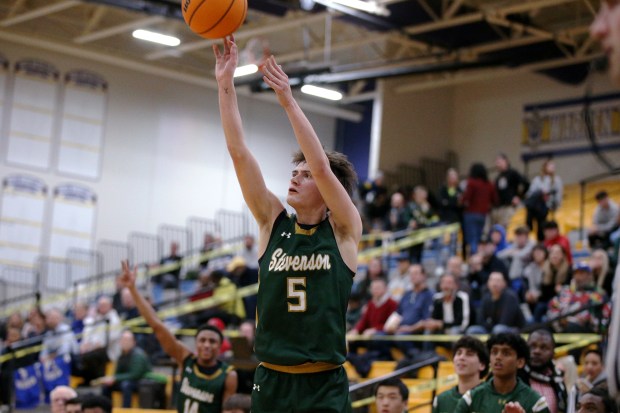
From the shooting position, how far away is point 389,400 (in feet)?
22.7

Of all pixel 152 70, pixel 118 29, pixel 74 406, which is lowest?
pixel 74 406

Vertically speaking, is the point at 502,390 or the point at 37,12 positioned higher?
the point at 37,12

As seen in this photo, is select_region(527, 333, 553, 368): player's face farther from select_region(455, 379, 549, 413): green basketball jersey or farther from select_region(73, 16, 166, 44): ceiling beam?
select_region(73, 16, 166, 44): ceiling beam

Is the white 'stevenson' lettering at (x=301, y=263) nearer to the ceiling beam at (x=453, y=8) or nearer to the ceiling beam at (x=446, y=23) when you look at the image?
the ceiling beam at (x=446, y=23)

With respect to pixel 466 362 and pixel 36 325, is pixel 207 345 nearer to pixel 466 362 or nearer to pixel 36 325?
pixel 466 362

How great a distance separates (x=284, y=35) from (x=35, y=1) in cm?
540

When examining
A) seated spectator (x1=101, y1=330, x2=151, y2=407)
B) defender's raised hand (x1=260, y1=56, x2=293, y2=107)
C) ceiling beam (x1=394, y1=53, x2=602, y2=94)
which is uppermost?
ceiling beam (x1=394, y1=53, x2=602, y2=94)

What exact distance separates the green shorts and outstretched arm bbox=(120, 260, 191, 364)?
2.69 metres

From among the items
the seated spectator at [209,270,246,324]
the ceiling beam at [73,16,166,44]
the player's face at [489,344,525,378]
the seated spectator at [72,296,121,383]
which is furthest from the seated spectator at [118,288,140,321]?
the player's face at [489,344,525,378]

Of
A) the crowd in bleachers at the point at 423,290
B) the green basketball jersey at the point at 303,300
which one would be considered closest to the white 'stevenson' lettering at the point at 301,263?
the green basketball jersey at the point at 303,300

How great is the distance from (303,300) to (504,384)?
2.44m

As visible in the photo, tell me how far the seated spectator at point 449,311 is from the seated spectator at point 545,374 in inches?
164

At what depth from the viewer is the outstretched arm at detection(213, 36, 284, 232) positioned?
4328 mm

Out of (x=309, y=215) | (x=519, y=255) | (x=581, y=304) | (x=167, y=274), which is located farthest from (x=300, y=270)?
(x=167, y=274)
